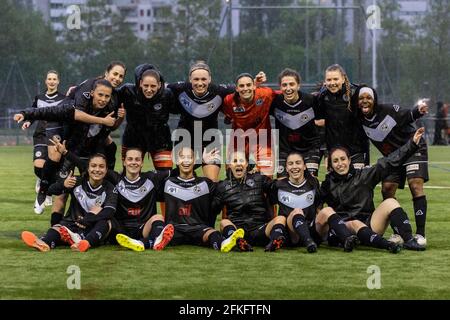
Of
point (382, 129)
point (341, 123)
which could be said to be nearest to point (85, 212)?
point (341, 123)

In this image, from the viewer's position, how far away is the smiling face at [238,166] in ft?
31.6

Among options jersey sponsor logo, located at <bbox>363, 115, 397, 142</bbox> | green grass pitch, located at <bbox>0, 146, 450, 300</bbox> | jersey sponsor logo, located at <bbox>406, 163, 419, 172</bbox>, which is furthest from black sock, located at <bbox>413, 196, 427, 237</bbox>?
jersey sponsor logo, located at <bbox>363, 115, 397, 142</bbox>

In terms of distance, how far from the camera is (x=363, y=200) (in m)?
9.45

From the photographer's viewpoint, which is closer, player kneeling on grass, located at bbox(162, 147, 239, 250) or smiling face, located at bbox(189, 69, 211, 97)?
player kneeling on grass, located at bbox(162, 147, 239, 250)

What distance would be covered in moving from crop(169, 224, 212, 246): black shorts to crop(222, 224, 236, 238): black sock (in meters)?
0.18

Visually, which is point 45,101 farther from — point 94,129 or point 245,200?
point 245,200

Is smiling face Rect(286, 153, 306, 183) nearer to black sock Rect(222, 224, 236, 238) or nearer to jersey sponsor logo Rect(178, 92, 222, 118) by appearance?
black sock Rect(222, 224, 236, 238)

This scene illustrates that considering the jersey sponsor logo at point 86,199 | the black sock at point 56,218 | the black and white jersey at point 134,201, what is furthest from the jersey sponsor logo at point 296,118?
the black sock at point 56,218

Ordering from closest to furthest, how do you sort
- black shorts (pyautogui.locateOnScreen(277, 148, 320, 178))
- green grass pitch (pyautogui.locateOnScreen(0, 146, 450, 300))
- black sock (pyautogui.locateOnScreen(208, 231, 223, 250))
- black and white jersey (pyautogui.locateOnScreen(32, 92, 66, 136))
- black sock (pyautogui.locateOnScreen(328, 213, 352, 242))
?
1. green grass pitch (pyautogui.locateOnScreen(0, 146, 450, 300))
2. black sock (pyautogui.locateOnScreen(328, 213, 352, 242))
3. black sock (pyautogui.locateOnScreen(208, 231, 223, 250))
4. black shorts (pyautogui.locateOnScreen(277, 148, 320, 178))
5. black and white jersey (pyautogui.locateOnScreen(32, 92, 66, 136))

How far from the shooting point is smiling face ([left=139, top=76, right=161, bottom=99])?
1025 centimetres

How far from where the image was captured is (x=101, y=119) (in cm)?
1002

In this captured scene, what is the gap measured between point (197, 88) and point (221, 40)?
27.9m

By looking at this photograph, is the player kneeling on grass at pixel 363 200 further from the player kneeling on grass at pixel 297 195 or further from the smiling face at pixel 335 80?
the smiling face at pixel 335 80
